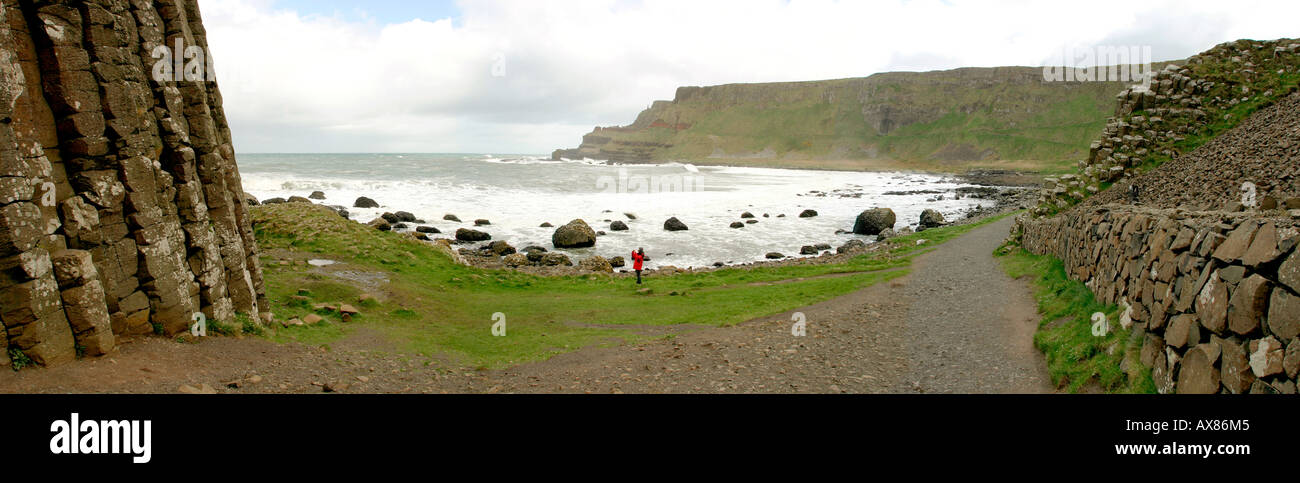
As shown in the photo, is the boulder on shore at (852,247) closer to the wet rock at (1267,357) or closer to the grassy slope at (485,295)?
the grassy slope at (485,295)

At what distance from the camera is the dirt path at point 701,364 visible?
9211 millimetres

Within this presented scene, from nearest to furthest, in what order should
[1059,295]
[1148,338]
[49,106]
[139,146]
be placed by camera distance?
[1148,338]
[49,106]
[139,146]
[1059,295]

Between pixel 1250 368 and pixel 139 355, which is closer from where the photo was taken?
pixel 1250 368

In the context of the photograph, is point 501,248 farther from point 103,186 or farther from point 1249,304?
point 1249,304

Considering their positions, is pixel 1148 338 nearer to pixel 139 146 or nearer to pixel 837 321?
pixel 837 321

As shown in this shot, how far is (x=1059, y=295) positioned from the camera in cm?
1311

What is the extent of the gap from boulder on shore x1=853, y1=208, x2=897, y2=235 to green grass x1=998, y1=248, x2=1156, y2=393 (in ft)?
88.8

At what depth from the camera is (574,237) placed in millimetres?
34719

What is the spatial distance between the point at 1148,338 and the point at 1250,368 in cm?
252

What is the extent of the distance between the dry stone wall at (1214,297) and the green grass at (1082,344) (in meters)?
0.21

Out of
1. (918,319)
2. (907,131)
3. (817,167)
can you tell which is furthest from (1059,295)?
(907,131)

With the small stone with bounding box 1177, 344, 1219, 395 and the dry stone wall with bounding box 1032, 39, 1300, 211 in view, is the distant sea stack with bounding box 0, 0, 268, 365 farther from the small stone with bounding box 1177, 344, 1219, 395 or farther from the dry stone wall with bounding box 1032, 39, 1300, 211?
the dry stone wall with bounding box 1032, 39, 1300, 211

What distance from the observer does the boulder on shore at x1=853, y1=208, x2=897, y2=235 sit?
41.4m

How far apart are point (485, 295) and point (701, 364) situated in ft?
34.9
